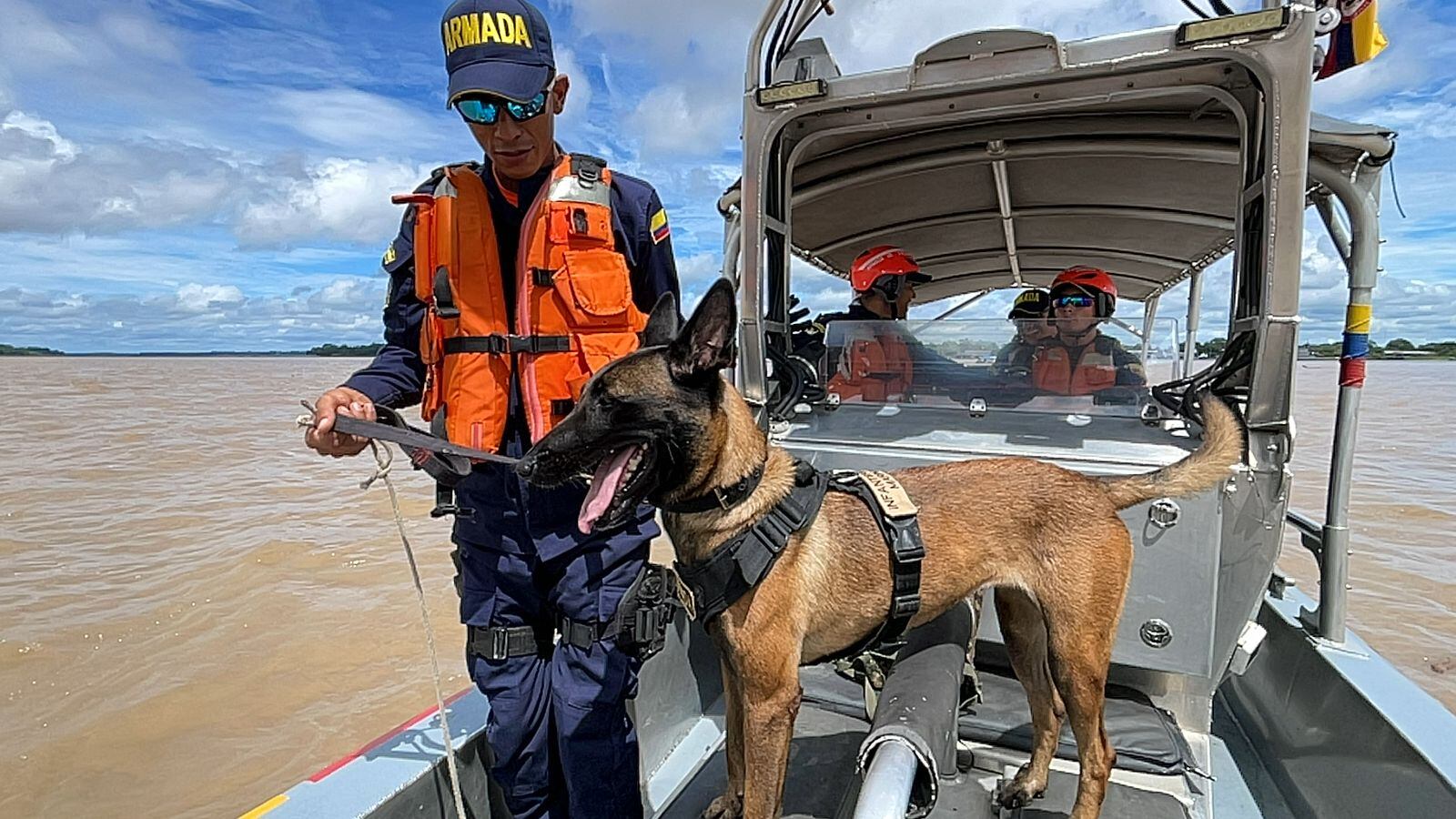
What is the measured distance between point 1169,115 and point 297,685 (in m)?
5.95

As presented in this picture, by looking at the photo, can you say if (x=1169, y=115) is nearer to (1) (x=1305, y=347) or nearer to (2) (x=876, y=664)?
(1) (x=1305, y=347)

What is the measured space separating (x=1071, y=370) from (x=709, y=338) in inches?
81.1

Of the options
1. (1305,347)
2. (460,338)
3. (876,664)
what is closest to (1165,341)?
(1305,347)

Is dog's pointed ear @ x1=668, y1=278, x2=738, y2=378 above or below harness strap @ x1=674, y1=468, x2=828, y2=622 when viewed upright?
above

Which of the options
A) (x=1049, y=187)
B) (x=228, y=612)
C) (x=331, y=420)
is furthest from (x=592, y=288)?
(x=228, y=612)

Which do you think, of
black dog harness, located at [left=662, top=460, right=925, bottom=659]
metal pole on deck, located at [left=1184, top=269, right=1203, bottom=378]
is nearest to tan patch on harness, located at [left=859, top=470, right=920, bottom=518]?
black dog harness, located at [left=662, top=460, right=925, bottom=659]

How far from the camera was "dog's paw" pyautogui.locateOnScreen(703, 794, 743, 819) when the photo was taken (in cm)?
238

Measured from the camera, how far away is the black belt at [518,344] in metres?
Answer: 2.15

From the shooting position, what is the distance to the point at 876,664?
2.82 metres

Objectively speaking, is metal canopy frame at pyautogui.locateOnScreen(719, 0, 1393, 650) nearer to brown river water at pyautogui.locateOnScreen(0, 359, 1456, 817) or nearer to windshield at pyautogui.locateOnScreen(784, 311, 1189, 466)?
windshield at pyautogui.locateOnScreen(784, 311, 1189, 466)

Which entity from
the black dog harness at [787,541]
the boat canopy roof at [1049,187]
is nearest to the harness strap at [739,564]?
the black dog harness at [787,541]

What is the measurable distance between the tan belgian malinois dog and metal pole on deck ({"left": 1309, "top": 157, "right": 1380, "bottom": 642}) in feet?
2.58

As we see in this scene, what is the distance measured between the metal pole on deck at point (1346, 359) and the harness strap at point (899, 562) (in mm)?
1847

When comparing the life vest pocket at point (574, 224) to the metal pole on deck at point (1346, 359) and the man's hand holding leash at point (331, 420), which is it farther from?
the metal pole on deck at point (1346, 359)
